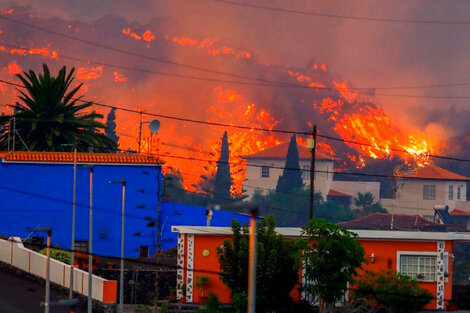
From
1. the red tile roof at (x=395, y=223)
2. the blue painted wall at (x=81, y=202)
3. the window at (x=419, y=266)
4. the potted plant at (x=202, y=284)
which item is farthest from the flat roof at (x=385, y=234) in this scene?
the red tile roof at (x=395, y=223)

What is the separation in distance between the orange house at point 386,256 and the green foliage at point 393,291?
3.57 metres

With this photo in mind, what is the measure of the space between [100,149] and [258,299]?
130 feet

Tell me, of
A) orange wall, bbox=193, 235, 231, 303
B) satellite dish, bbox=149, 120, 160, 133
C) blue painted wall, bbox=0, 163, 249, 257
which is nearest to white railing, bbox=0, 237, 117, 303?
orange wall, bbox=193, 235, 231, 303

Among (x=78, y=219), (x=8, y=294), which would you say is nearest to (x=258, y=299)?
(x=8, y=294)

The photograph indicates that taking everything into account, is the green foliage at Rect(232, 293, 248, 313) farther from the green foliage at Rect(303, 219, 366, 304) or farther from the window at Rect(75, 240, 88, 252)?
the window at Rect(75, 240, 88, 252)

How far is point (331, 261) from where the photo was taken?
195ft

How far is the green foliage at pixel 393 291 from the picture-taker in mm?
58531

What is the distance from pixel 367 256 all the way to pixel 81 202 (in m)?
29.7

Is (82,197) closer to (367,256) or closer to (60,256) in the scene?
(60,256)

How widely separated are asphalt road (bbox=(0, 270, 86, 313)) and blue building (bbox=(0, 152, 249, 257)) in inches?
548

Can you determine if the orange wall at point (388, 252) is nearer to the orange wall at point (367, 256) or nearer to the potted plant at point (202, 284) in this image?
the orange wall at point (367, 256)

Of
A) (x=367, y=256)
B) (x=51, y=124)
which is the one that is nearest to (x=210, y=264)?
(x=367, y=256)

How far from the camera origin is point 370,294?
194 ft

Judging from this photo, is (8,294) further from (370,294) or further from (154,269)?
(370,294)
